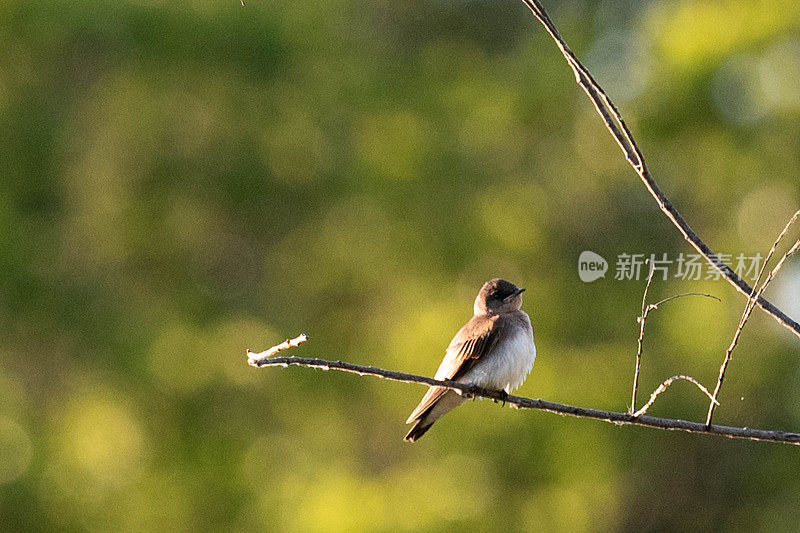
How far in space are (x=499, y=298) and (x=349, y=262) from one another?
19.4ft

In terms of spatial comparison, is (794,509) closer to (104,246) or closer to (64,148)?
(104,246)

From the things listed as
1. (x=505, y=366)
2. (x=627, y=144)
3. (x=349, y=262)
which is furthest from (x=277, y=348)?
(x=349, y=262)

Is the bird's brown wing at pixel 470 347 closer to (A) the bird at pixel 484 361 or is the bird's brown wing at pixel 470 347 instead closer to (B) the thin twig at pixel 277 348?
(A) the bird at pixel 484 361

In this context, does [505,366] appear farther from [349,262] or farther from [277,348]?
[349,262]

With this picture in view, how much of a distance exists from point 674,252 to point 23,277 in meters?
6.55

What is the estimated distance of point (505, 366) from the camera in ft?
15.0

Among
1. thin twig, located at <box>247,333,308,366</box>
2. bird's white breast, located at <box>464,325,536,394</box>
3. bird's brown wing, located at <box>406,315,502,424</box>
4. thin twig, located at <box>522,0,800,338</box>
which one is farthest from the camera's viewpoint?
bird's brown wing, located at <box>406,315,502,424</box>

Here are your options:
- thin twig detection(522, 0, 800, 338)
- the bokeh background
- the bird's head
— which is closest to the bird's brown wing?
the bird's head

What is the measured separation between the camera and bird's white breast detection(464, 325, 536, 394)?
4.58m

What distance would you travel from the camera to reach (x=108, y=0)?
11.2 meters

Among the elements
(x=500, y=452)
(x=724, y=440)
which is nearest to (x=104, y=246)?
(x=500, y=452)

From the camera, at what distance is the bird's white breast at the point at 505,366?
4.58 meters

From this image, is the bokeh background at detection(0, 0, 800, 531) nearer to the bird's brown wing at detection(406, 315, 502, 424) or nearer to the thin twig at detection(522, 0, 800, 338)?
the bird's brown wing at detection(406, 315, 502, 424)

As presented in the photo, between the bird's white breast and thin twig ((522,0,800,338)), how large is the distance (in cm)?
173
